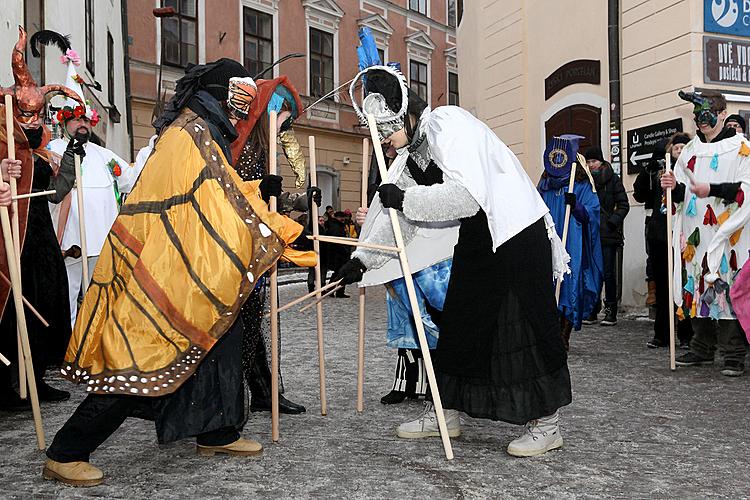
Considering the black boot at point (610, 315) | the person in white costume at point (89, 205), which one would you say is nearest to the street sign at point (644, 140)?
A: the black boot at point (610, 315)

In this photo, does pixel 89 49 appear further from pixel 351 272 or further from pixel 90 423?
pixel 90 423

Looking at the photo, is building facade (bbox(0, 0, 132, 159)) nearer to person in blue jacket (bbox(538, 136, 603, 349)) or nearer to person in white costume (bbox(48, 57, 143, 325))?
person in white costume (bbox(48, 57, 143, 325))

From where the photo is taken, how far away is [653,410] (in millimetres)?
4277

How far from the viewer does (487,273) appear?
3.40 meters

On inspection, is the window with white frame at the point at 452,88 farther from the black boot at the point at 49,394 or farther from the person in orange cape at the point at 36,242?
the black boot at the point at 49,394

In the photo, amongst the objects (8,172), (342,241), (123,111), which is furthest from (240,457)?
(123,111)

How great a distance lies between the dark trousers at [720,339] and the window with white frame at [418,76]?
2005 centimetres

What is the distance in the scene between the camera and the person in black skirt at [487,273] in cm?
326

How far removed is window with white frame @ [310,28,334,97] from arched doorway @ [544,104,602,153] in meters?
11.8

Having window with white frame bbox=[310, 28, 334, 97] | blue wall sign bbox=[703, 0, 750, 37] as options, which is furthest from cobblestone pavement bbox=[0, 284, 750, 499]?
window with white frame bbox=[310, 28, 334, 97]

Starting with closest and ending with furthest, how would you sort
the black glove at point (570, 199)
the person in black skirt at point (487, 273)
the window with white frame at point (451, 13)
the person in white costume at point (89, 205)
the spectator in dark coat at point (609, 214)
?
1. the person in black skirt at point (487, 273)
2. the person in white costume at point (89, 205)
3. the black glove at point (570, 199)
4. the spectator in dark coat at point (609, 214)
5. the window with white frame at point (451, 13)

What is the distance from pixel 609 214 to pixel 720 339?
8.81 feet

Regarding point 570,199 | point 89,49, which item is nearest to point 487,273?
point 570,199

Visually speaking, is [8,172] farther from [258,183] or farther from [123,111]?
[123,111]
